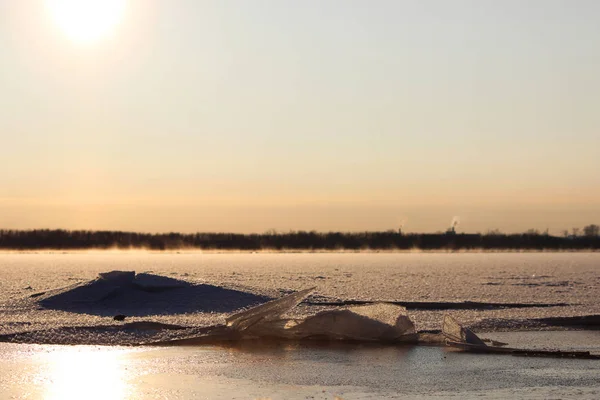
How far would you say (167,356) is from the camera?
16547mm

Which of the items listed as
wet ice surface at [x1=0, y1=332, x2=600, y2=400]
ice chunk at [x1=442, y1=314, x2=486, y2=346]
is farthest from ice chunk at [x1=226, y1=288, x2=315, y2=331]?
ice chunk at [x1=442, y1=314, x2=486, y2=346]

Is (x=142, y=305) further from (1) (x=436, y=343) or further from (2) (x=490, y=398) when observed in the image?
(2) (x=490, y=398)

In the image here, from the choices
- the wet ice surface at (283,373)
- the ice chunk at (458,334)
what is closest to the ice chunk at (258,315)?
the wet ice surface at (283,373)

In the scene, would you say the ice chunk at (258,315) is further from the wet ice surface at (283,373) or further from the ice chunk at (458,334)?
the ice chunk at (458,334)

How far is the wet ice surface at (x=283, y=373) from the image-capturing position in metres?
12.7

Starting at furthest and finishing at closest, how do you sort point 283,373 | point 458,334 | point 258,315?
point 258,315 → point 458,334 → point 283,373

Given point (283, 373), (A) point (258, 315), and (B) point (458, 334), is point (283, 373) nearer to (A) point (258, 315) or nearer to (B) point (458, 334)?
(A) point (258, 315)

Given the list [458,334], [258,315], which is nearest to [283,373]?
[258,315]

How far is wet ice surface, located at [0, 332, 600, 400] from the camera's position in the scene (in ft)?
41.6

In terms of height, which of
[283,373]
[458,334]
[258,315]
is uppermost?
[258,315]

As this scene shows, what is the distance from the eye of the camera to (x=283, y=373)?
1455 cm

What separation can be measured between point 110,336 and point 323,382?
7.72 metres

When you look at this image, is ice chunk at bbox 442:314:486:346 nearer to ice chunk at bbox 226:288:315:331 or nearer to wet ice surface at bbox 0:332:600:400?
wet ice surface at bbox 0:332:600:400

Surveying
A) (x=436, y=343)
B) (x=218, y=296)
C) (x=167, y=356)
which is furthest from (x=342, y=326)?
(x=218, y=296)
